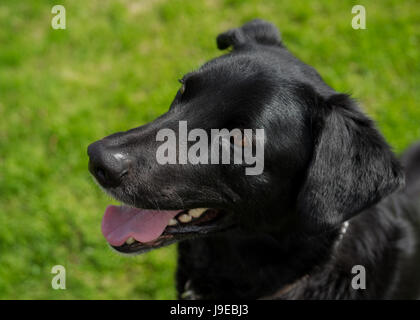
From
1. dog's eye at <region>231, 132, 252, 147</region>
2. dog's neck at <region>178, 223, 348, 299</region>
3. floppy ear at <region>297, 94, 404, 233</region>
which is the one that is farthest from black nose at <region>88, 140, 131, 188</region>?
floppy ear at <region>297, 94, 404, 233</region>

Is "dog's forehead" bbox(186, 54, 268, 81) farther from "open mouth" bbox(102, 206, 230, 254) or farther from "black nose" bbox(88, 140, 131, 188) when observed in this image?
"open mouth" bbox(102, 206, 230, 254)

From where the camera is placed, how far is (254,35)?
2.89 meters

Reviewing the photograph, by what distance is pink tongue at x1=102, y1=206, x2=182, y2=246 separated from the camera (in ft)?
8.36

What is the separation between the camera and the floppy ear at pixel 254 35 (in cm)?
285

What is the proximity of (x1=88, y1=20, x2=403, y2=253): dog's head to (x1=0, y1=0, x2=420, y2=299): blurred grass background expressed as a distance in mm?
1569

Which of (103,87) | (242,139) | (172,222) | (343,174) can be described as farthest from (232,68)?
(103,87)

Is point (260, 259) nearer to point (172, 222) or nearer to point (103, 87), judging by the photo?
point (172, 222)

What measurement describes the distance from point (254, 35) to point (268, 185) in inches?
40.2

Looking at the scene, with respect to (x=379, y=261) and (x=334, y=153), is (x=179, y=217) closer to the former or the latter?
(x=334, y=153)

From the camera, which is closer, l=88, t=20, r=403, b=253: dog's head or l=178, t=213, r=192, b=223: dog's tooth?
l=88, t=20, r=403, b=253: dog's head

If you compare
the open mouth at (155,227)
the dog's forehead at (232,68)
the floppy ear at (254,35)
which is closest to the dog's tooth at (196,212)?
the open mouth at (155,227)

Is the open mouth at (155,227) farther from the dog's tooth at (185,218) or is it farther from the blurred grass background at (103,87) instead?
the blurred grass background at (103,87)
